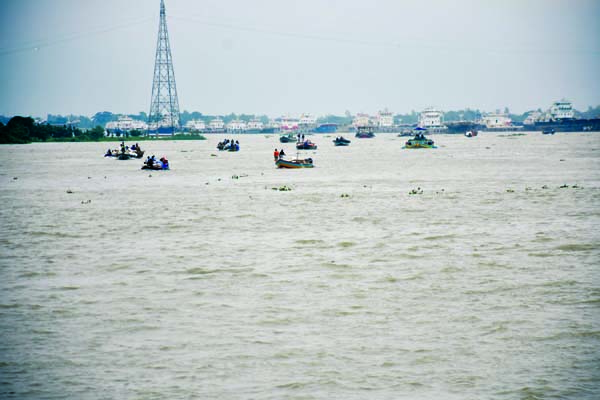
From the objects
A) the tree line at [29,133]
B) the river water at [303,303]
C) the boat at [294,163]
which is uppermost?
the tree line at [29,133]

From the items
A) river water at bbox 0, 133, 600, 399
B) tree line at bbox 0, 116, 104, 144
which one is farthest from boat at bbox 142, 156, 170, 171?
tree line at bbox 0, 116, 104, 144

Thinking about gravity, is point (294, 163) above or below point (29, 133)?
below

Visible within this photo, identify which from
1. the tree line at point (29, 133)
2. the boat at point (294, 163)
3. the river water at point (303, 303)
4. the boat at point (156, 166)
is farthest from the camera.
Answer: the tree line at point (29, 133)

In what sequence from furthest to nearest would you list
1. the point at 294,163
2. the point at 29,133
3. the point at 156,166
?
1. the point at 29,133
2. the point at 294,163
3. the point at 156,166

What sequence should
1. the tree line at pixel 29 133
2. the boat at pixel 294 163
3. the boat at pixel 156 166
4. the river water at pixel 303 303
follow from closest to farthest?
the river water at pixel 303 303 < the boat at pixel 156 166 < the boat at pixel 294 163 < the tree line at pixel 29 133

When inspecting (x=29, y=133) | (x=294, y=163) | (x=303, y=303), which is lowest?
(x=303, y=303)

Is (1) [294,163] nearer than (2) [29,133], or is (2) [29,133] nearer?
(1) [294,163]

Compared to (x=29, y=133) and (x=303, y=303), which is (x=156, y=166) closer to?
(x=303, y=303)

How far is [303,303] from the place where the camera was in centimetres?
1662

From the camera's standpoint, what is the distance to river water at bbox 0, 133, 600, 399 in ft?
38.9

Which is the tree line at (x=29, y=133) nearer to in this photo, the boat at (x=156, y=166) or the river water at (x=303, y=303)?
the boat at (x=156, y=166)

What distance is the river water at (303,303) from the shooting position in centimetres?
1187

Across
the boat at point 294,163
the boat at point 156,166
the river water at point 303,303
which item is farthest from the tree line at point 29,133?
the river water at point 303,303

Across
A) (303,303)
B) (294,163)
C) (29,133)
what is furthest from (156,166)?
(29,133)
